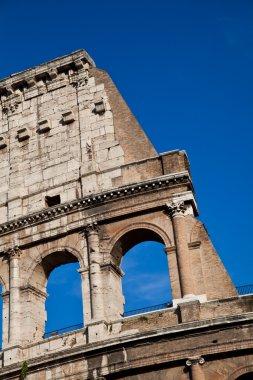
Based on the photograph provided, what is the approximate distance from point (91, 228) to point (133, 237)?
1.21 meters

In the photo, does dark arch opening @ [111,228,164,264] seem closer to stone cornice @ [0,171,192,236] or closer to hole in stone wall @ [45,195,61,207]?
stone cornice @ [0,171,192,236]

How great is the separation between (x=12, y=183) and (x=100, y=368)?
731cm

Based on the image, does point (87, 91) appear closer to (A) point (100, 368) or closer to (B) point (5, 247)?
(B) point (5, 247)

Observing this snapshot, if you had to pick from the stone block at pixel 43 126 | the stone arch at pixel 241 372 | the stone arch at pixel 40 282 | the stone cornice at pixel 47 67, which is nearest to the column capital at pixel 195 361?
the stone arch at pixel 241 372

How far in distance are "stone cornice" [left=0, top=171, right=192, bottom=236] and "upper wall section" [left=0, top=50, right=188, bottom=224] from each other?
1.54 feet

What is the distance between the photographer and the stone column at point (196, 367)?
739 inches

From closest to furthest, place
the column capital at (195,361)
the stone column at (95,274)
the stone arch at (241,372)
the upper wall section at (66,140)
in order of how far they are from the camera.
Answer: the stone arch at (241,372) < the column capital at (195,361) < the stone column at (95,274) < the upper wall section at (66,140)

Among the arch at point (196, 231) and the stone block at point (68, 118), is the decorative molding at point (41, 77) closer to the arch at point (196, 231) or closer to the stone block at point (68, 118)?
the stone block at point (68, 118)

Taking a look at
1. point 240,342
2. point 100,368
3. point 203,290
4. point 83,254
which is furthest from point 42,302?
point 240,342

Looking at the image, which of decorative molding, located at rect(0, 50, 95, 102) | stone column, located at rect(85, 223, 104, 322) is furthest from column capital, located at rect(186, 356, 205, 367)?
decorative molding, located at rect(0, 50, 95, 102)

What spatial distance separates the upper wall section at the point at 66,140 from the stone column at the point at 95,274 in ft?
4.60

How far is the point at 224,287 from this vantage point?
20312 mm

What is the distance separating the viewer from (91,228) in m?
22.0

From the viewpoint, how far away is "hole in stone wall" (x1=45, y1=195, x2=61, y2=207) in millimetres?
23422
